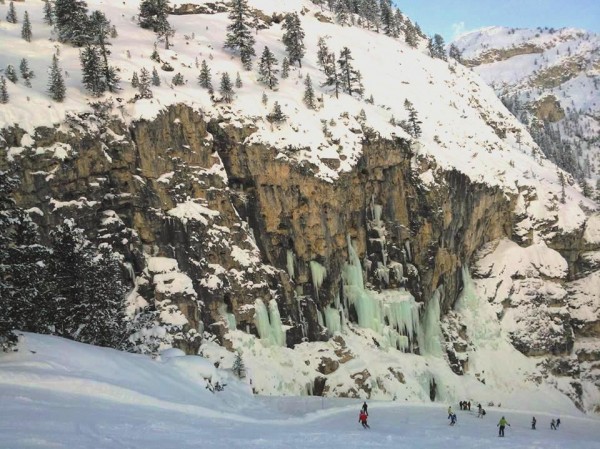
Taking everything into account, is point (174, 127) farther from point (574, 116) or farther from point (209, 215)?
point (574, 116)

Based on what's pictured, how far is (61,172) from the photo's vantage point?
35438 mm

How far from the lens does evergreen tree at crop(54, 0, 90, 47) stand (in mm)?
47969

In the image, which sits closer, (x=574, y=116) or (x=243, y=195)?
(x=243, y=195)

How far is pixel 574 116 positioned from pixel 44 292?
212726 mm

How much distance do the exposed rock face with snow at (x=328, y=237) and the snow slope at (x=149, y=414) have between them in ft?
28.8

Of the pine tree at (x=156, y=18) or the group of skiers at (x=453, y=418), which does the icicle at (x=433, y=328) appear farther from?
the pine tree at (x=156, y=18)

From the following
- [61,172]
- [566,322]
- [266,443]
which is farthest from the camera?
[566,322]

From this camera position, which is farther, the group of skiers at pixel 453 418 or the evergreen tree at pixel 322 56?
the evergreen tree at pixel 322 56

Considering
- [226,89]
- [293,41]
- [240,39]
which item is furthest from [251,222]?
[293,41]

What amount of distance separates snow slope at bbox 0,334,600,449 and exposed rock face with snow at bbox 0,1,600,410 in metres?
8.76

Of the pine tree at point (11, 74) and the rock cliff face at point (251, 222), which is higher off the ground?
the pine tree at point (11, 74)

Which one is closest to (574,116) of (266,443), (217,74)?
(217,74)

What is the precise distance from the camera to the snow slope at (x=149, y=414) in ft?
42.4

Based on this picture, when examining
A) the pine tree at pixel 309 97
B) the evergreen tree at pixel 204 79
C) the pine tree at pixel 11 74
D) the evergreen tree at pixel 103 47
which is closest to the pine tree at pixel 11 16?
the evergreen tree at pixel 103 47
